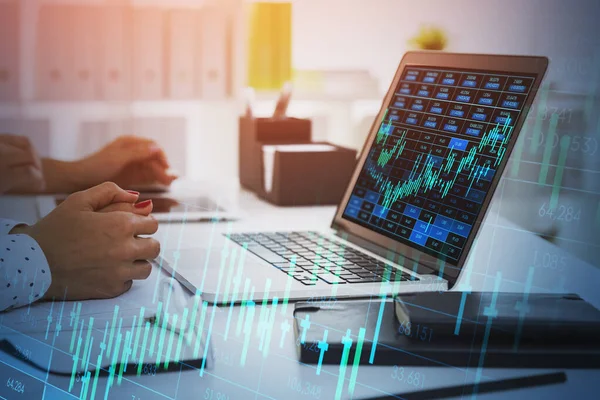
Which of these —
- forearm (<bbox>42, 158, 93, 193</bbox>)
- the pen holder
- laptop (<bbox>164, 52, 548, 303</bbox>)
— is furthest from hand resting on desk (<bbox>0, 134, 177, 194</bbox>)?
laptop (<bbox>164, 52, 548, 303</bbox>)

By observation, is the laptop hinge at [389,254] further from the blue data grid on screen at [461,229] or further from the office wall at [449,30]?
the office wall at [449,30]

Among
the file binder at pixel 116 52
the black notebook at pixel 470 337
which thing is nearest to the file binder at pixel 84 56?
the file binder at pixel 116 52

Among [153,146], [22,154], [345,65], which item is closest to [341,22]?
[345,65]

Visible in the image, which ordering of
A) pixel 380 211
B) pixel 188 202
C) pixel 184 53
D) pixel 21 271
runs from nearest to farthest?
pixel 21 271 → pixel 380 211 → pixel 188 202 → pixel 184 53

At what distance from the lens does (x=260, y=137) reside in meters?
1.45

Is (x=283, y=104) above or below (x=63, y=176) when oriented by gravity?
above

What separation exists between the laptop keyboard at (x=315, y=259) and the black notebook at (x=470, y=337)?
0.55 feet

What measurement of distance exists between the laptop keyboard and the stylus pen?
0.24 metres

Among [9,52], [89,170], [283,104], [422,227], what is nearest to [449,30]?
[283,104]

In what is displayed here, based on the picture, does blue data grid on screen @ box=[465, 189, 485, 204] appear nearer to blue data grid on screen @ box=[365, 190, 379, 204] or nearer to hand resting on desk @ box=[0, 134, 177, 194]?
blue data grid on screen @ box=[365, 190, 379, 204]

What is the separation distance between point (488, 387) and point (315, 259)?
0.35 metres

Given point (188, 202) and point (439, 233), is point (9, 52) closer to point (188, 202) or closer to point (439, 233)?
point (188, 202)

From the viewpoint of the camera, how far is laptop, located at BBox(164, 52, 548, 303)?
31.7 inches

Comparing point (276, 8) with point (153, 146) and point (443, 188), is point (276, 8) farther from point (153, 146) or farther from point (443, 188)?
point (443, 188)
